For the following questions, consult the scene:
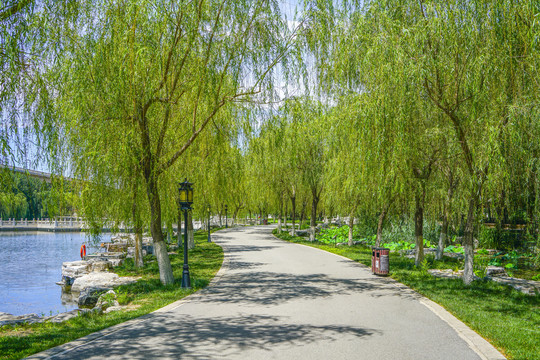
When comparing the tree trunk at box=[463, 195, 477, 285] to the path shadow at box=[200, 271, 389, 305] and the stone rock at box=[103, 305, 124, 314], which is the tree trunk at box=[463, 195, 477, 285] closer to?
the path shadow at box=[200, 271, 389, 305]

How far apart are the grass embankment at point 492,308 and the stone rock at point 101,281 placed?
9244mm

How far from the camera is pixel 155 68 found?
10875 mm

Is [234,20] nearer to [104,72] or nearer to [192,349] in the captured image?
[104,72]

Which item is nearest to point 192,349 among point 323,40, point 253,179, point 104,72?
point 104,72

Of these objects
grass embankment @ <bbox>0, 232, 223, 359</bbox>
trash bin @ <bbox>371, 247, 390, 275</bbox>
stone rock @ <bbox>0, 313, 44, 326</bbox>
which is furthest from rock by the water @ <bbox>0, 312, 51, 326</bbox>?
trash bin @ <bbox>371, 247, 390, 275</bbox>

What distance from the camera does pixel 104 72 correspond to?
33.7 feet

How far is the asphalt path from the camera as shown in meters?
6.05

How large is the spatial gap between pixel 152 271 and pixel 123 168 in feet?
22.1

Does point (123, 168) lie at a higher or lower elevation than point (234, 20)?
lower

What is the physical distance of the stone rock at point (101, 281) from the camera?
14136 millimetres

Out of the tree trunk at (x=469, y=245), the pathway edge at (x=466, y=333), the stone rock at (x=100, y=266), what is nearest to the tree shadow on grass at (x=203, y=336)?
the pathway edge at (x=466, y=333)

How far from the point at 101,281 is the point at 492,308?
12.4 meters

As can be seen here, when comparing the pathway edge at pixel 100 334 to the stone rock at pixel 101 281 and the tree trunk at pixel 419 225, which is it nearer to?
the stone rock at pixel 101 281

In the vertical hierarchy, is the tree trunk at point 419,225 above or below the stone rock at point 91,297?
above
